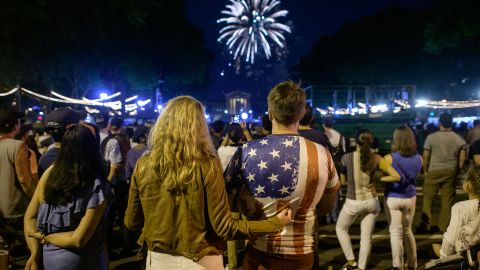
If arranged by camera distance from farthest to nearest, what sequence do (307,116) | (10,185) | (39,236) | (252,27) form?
1. (252,27)
2. (307,116)
3. (10,185)
4. (39,236)

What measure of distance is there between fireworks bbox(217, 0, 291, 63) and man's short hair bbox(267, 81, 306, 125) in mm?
32920

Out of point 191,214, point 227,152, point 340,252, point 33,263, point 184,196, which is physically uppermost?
point 227,152

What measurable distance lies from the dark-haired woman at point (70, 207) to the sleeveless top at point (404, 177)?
376 cm

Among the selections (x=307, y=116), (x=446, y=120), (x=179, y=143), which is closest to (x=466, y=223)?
(x=179, y=143)

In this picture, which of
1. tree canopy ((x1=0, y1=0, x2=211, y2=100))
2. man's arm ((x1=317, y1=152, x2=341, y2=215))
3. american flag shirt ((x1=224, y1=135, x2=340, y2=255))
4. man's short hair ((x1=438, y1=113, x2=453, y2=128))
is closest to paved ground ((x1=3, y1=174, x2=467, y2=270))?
man's short hair ((x1=438, y1=113, x2=453, y2=128))

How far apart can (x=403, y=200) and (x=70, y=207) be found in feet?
13.6

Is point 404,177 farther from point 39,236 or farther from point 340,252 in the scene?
point 39,236

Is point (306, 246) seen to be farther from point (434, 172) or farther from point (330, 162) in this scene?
point (434, 172)

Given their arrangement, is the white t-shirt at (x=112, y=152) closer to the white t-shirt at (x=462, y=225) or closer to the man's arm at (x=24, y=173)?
the man's arm at (x=24, y=173)

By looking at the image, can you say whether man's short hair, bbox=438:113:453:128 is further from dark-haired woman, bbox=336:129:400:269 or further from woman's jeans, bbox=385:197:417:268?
dark-haired woman, bbox=336:129:400:269

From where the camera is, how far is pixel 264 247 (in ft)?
10.0

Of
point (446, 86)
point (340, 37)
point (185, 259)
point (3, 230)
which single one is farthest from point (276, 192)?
point (340, 37)

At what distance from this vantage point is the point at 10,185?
5453mm

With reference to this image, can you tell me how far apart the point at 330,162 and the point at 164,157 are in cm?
116
